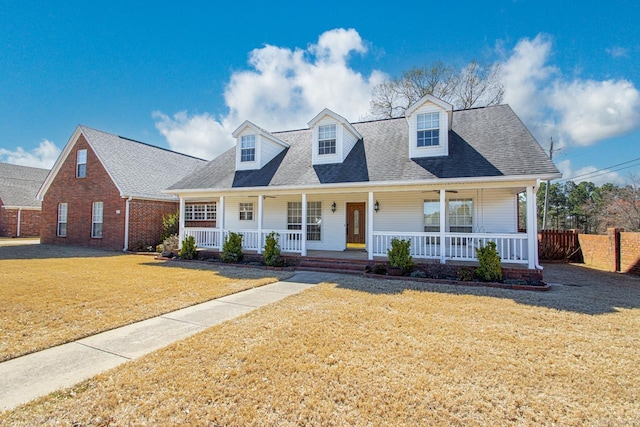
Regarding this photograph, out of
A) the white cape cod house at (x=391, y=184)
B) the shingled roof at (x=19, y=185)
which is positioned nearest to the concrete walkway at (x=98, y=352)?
the white cape cod house at (x=391, y=184)

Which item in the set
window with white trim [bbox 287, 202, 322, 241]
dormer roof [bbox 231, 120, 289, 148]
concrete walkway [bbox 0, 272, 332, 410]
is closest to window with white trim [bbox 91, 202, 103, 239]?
dormer roof [bbox 231, 120, 289, 148]

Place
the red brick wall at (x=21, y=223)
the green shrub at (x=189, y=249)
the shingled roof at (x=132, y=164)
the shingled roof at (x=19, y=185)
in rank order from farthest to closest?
the shingled roof at (x=19, y=185)
the red brick wall at (x=21, y=223)
the shingled roof at (x=132, y=164)
the green shrub at (x=189, y=249)

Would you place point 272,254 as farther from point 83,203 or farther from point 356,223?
point 83,203

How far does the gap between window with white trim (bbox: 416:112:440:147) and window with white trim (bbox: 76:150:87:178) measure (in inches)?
752

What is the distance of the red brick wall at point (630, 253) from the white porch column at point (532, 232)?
4981 mm

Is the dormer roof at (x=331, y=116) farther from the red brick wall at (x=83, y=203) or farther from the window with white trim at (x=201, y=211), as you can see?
the red brick wall at (x=83, y=203)

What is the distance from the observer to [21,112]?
20.4 meters

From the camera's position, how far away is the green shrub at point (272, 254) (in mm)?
11562

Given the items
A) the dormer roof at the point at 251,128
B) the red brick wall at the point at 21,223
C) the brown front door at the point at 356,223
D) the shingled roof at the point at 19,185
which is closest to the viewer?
the brown front door at the point at 356,223

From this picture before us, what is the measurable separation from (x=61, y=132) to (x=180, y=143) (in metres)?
13.1

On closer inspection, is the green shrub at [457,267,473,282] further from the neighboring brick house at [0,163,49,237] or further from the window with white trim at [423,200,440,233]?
the neighboring brick house at [0,163,49,237]

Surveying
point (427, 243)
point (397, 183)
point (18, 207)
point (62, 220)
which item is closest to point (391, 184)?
point (397, 183)

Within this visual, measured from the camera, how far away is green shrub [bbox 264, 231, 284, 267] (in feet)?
37.9

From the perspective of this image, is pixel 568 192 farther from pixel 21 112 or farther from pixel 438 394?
pixel 21 112
